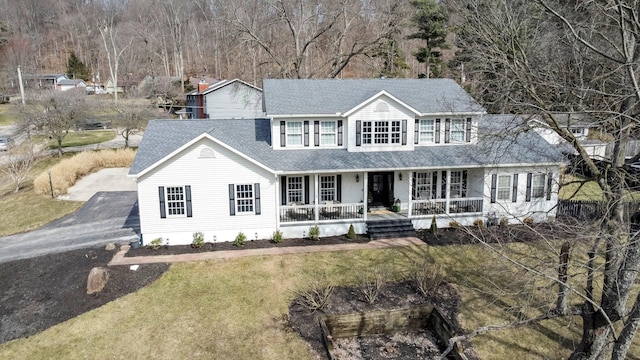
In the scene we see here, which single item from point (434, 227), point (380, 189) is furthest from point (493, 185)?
point (380, 189)

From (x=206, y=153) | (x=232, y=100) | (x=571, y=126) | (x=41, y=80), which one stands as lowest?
(x=206, y=153)

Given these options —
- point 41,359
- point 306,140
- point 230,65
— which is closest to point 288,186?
point 306,140

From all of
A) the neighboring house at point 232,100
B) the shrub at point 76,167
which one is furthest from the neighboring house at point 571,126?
the shrub at point 76,167

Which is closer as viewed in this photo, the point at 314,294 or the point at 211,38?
the point at 314,294

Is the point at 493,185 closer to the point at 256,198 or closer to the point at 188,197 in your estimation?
the point at 256,198

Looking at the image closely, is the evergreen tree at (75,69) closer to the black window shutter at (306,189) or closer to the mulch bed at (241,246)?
the mulch bed at (241,246)

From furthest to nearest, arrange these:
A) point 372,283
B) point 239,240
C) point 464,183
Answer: point 464,183 < point 239,240 < point 372,283
